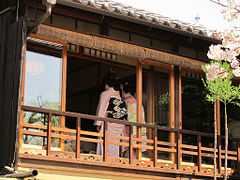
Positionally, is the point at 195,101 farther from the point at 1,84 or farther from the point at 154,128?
the point at 1,84

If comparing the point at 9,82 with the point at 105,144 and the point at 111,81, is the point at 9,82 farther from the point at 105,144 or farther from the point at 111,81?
the point at 111,81

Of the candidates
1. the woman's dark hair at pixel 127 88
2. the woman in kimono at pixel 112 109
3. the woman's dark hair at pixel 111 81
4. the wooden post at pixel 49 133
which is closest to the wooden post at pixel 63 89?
the wooden post at pixel 49 133

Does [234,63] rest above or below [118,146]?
above

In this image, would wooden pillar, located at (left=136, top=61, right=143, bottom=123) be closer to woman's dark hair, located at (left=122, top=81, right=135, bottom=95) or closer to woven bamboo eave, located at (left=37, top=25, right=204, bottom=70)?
woven bamboo eave, located at (left=37, top=25, right=204, bottom=70)

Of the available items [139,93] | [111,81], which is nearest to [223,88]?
[139,93]

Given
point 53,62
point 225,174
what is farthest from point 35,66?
point 225,174

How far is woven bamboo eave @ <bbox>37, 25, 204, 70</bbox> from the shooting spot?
35.6ft

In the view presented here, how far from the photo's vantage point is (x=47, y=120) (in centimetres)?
1048

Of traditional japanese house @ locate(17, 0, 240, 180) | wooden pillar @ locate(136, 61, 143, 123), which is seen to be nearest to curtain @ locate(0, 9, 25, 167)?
traditional japanese house @ locate(17, 0, 240, 180)

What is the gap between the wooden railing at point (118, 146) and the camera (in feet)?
33.7

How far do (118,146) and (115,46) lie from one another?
196cm

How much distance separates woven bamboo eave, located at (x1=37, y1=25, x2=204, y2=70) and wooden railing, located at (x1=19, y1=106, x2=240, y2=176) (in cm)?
139

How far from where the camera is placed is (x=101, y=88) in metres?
13.5

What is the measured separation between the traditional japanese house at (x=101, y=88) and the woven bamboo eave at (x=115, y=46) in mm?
20
